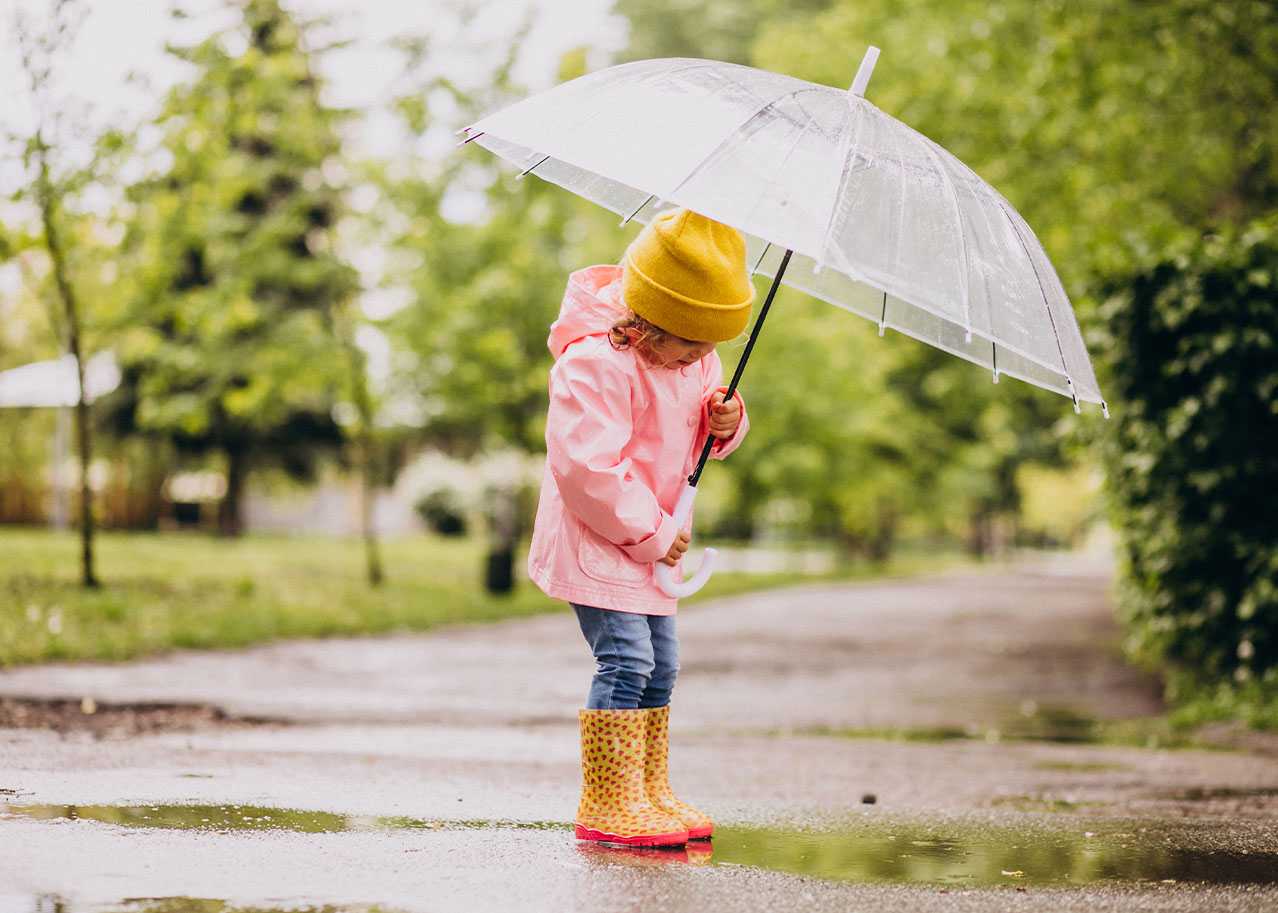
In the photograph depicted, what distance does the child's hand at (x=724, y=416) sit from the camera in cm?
374

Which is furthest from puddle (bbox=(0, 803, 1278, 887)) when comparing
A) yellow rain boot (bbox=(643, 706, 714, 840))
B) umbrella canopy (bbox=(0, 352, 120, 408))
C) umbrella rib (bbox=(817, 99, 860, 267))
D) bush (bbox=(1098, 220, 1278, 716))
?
umbrella canopy (bbox=(0, 352, 120, 408))

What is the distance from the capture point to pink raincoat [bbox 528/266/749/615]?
11.0ft

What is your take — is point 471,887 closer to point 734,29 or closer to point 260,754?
point 260,754

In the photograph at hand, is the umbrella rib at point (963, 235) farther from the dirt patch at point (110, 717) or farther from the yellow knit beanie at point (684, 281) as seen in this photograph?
the dirt patch at point (110, 717)

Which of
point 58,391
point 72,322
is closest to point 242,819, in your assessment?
point 72,322

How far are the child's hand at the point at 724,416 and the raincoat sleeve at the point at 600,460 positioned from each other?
37 centimetres

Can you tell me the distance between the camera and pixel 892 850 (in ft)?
11.8

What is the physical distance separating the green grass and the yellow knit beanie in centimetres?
579

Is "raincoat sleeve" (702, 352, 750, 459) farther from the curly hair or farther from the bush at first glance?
the bush

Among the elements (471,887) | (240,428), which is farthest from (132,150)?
(240,428)

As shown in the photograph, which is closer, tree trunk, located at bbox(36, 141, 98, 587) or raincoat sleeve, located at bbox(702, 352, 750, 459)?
raincoat sleeve, located at bbox(702, 352, 750, 459)

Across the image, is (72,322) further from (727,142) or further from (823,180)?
(823,180)

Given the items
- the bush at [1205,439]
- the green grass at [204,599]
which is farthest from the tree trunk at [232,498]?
the bush at [1205,439]

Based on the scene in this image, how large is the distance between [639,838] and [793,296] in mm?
22136
